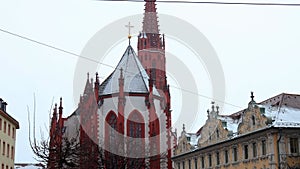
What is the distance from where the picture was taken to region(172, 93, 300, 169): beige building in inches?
1387

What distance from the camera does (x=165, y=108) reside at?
48.0 m

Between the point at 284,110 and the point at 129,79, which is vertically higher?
the point at 129,79

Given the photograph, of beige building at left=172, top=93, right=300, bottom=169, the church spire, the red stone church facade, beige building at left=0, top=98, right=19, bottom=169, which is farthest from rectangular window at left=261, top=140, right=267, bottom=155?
the church spire

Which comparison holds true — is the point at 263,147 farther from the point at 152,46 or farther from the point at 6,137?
the point at 152,46

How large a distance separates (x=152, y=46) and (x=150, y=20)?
18.0 feet

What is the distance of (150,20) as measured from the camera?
7969cm

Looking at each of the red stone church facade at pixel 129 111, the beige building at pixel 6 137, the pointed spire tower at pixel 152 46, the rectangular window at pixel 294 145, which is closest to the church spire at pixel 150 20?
the pointed spire tower at pixel 152 46

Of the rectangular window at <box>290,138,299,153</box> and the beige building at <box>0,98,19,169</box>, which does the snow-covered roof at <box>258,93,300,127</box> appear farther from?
the beige building at <box>0,98,19,169</box>

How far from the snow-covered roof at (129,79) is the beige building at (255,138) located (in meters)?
7.51

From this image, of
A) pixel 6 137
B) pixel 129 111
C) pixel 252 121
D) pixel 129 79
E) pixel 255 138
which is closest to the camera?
pixel 255 138

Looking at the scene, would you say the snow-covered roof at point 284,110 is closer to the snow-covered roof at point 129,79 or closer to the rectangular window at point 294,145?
the rectangular window at point 294,145

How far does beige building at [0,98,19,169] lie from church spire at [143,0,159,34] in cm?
3284

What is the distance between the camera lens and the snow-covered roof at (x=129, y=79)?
155 feet

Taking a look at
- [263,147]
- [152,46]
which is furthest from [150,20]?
[263,147]
